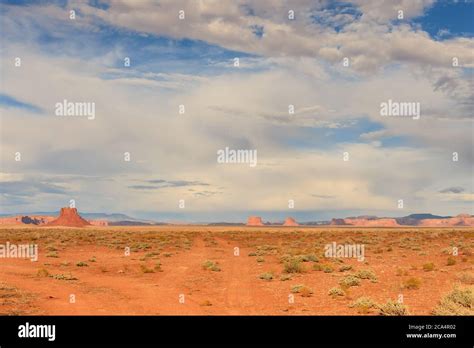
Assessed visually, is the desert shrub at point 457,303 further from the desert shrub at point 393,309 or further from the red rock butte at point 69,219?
the red rock butte at point 69,219

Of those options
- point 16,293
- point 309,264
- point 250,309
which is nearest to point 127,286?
point 16,293

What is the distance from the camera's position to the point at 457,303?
12.5 m

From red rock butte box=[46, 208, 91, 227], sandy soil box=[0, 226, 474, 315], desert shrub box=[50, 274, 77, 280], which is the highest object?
red rock butte box=[46, 208, 91, 227]

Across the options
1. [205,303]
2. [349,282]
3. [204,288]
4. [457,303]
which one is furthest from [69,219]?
[457,303]

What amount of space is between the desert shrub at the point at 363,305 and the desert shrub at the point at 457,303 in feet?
5.94

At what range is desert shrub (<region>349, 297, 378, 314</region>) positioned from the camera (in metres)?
12.6

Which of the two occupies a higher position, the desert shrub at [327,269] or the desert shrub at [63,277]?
the desert shrub at [63,277]

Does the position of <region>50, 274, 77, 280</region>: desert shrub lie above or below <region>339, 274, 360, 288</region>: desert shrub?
above

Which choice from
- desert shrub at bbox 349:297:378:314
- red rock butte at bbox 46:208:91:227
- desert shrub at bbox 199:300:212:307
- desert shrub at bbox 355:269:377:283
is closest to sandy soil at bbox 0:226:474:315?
desert shrub at bbox 199:300:212:307

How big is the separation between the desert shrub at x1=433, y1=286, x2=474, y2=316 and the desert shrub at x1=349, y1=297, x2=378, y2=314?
1811 millimetres

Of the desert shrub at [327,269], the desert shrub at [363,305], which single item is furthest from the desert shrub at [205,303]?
the desert shrub at [327,269]

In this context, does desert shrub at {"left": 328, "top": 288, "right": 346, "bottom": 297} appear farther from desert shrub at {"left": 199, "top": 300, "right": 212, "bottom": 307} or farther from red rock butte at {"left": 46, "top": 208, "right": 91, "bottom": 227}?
red rock butte at {"left": 46, "top": 208, "right": 91, "bottom": 227}

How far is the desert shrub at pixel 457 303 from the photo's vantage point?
447 inches
